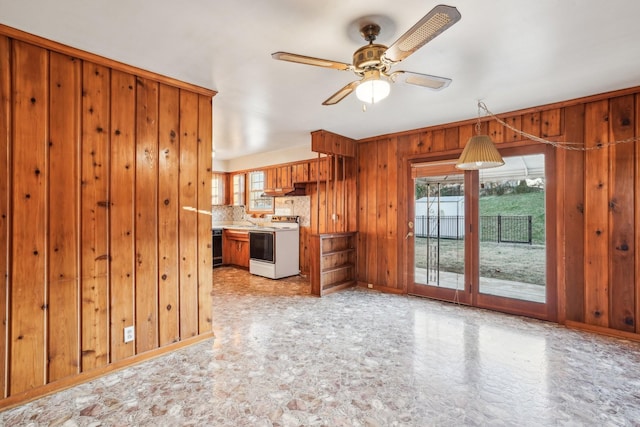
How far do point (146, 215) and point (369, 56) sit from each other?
7.35 ft

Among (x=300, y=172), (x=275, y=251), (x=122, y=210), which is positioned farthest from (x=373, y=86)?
(x=275, y=251)

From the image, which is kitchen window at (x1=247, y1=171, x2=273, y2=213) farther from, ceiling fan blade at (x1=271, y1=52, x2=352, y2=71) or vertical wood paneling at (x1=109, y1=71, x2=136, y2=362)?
ceiling fan blade at (x1=271, y1=52, x2=352, y2=71)

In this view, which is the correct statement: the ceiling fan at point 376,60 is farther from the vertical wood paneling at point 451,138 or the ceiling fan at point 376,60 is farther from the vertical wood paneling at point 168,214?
Result: the vertical wood paneling at point 451,138

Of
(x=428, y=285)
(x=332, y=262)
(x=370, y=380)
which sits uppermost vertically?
(x=332, y=262)

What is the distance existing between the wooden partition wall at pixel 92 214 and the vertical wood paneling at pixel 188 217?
0.01m

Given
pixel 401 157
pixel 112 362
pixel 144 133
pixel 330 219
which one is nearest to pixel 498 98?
pixel 401 157

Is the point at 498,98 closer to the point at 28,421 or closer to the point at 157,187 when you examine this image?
the point at 157,187

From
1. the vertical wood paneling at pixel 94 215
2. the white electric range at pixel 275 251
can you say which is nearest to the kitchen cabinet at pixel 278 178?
the white electric range at pixel 275 251

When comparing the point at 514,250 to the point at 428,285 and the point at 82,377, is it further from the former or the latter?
the point at 82,377

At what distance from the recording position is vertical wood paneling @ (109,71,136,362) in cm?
254

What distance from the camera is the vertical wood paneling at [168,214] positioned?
2840 mm

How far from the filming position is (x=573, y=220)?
353 centimetres

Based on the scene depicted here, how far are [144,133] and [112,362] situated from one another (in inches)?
75.9

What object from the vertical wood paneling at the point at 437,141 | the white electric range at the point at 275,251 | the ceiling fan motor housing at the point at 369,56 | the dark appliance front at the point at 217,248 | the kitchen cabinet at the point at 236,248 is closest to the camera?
the ceiling fan motor housing at the point at 369,56
